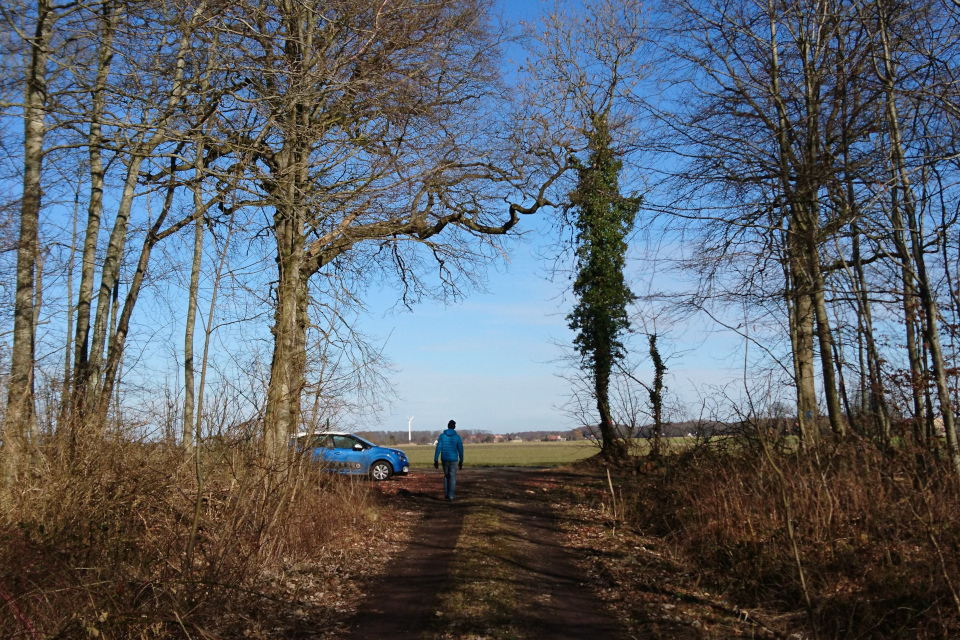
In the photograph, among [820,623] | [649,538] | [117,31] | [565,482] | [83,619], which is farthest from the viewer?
[565,482]

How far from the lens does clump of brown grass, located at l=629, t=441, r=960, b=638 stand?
23.2 feet

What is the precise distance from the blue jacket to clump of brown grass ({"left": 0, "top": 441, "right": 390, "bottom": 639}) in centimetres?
534

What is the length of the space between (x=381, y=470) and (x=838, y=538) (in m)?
13.8

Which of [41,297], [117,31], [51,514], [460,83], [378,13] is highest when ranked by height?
[460,83]

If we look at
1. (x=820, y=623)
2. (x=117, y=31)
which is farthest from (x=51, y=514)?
(x=820, y=623)

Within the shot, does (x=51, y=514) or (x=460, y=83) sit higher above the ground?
(x=460, y=83)

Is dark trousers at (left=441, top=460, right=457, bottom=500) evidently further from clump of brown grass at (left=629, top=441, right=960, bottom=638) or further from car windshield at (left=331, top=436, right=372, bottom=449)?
clump of brown grass at (left=629, top=441, right=960, bottom=638)

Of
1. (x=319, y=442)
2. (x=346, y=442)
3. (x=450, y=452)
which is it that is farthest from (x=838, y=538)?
(x=346, y=442)

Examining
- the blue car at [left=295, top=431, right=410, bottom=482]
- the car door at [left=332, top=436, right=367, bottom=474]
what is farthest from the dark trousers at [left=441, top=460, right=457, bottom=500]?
the car door at [left=332, top=436, right=367, bottom=474]

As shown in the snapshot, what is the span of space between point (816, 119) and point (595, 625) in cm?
757

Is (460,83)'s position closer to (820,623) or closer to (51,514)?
(51,514)

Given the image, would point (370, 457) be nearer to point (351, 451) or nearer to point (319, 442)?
point (351, 451)

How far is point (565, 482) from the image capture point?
18.3 metres

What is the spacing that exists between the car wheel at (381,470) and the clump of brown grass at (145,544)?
10.2 m
